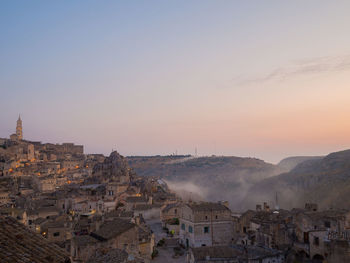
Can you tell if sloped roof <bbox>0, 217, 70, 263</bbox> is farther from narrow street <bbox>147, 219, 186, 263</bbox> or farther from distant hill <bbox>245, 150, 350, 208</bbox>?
distant hill <bbox>245, 150, 350, 208</bbox>

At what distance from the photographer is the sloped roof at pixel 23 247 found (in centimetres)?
642

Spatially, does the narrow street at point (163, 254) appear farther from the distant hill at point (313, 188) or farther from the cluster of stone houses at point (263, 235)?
the distant hill at point (313, 188)

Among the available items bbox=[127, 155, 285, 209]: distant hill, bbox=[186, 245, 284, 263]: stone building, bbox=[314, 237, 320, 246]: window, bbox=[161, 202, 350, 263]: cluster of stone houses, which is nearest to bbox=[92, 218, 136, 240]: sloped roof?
bbox=[186, 245, 284, 263]: stone building

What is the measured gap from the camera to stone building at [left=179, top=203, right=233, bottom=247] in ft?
130

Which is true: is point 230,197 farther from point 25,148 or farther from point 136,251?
point 136,251

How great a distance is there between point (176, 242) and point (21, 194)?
41593 millimetres

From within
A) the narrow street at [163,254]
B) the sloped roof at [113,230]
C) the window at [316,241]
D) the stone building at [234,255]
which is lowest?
the narrow street at [163,254]

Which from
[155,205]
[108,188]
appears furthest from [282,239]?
[108,188]

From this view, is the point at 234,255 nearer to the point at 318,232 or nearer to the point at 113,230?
the point at 318,232

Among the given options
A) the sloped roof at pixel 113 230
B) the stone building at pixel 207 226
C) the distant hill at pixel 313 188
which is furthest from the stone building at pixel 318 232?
the distant hill at pixel 313 188

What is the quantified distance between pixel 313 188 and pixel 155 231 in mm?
53474

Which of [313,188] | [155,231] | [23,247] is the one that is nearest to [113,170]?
[155,231]

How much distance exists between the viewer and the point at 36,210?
4806 centimetres

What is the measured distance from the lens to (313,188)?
3334 inches
